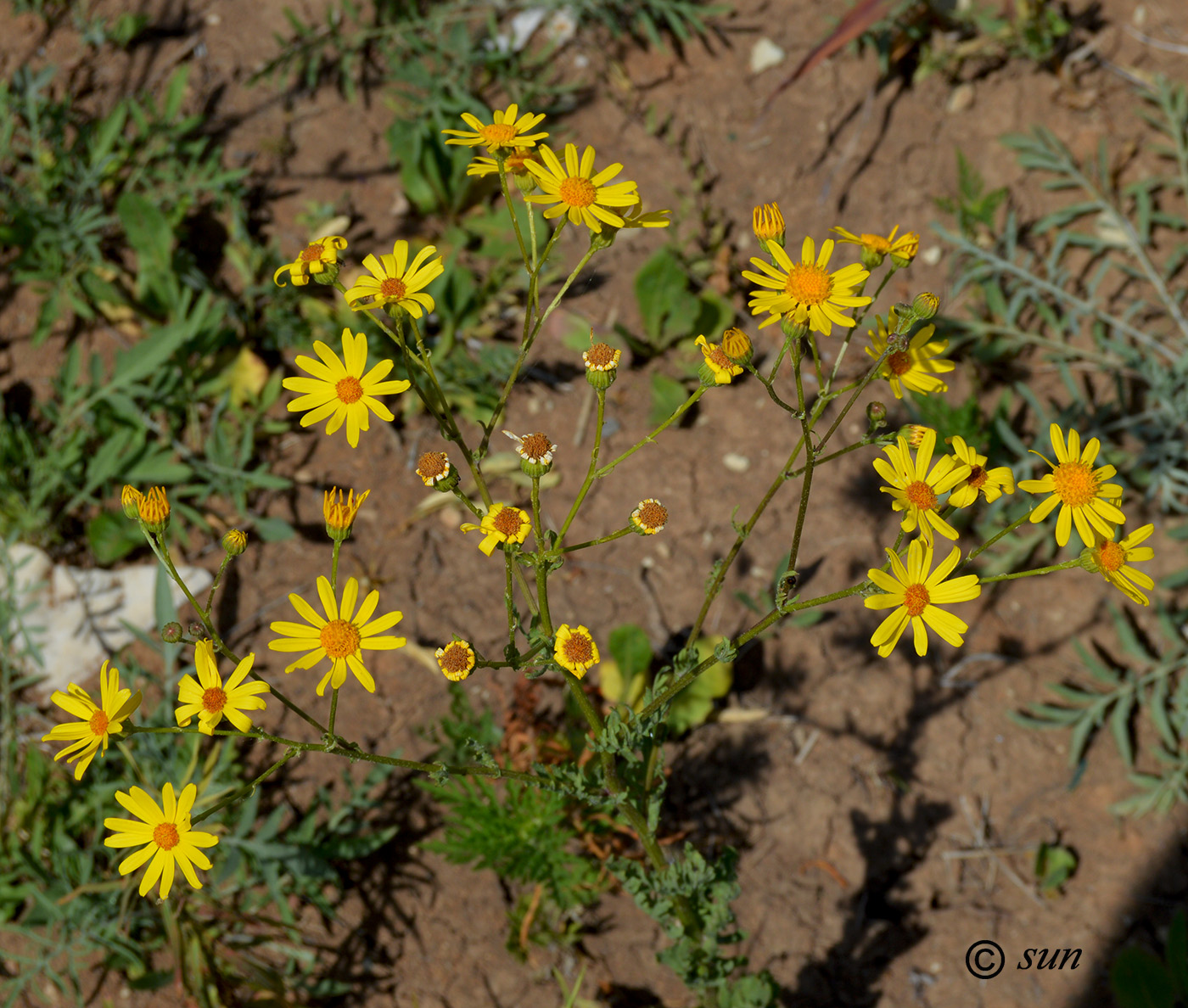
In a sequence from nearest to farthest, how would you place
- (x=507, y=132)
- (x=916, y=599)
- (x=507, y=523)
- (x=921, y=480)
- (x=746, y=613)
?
(x=507, y=523)
(x=916, y=599)
(x=921, y=480)
(x=507, y=132)
(x=746, y=613)

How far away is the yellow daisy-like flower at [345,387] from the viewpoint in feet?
6.90

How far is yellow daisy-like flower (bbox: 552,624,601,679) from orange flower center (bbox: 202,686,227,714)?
75 cm

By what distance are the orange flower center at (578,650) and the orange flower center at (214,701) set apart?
767 mm

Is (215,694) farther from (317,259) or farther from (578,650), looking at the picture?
(317,259)

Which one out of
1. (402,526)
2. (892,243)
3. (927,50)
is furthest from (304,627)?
(927,50)

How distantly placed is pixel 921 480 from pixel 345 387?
4.62 ft

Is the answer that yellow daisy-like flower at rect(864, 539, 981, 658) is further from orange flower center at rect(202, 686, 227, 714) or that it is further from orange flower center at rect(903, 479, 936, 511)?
orange flower center at rect(202, 686, 227, 714)

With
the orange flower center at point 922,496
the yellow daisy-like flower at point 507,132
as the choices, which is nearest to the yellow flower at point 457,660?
the orange flower center at point 922,496

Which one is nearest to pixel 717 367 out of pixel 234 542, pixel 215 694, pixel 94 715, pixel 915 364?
pixel 915 364

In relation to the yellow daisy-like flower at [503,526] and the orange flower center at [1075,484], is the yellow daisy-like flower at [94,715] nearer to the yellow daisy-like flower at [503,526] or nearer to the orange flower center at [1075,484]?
the yellow daisy-like flower at [503,526]

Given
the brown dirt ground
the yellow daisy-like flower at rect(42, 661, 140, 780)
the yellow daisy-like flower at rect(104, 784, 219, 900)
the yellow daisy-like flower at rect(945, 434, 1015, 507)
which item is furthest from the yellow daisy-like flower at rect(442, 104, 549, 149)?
the brown dirt ground

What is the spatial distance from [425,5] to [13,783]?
4.11 metres

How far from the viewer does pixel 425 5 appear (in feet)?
15.3

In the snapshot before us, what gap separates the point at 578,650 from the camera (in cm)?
197
